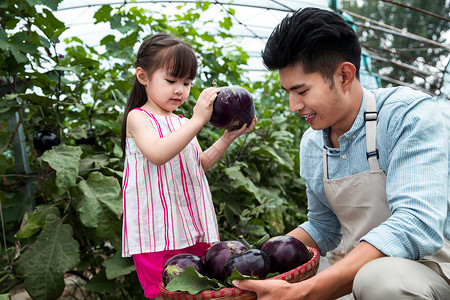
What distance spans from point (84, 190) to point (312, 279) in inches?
55.6

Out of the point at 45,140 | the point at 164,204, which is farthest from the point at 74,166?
the point at 164,204

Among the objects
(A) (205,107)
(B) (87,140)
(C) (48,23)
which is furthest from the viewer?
(B) (87,140)

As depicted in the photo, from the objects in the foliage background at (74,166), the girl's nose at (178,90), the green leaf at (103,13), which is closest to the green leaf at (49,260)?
the foliage background at (74,166)

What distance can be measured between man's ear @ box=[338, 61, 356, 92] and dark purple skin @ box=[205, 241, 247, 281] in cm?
73

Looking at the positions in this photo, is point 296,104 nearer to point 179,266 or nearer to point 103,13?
point 179,266

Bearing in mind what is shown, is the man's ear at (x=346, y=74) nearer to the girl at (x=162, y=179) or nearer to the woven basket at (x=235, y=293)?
the girl at (x=162, y=179)

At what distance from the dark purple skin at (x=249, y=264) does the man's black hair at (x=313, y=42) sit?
0.70 metres

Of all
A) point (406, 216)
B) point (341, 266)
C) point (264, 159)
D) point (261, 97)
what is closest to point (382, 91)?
point (406, 216)

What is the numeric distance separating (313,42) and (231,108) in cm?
44

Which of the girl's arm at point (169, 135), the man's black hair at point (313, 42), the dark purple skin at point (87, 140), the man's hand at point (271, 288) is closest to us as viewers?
the man's hand at point (271, 288)

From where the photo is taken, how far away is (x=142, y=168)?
6.53 ft

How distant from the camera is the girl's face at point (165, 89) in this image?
1.99 metres

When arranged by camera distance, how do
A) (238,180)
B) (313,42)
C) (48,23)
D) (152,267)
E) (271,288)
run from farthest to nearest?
(238,180)
(48,23)
(152,267)
(313,42)
(271,288)

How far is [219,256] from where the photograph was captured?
1.43 m
